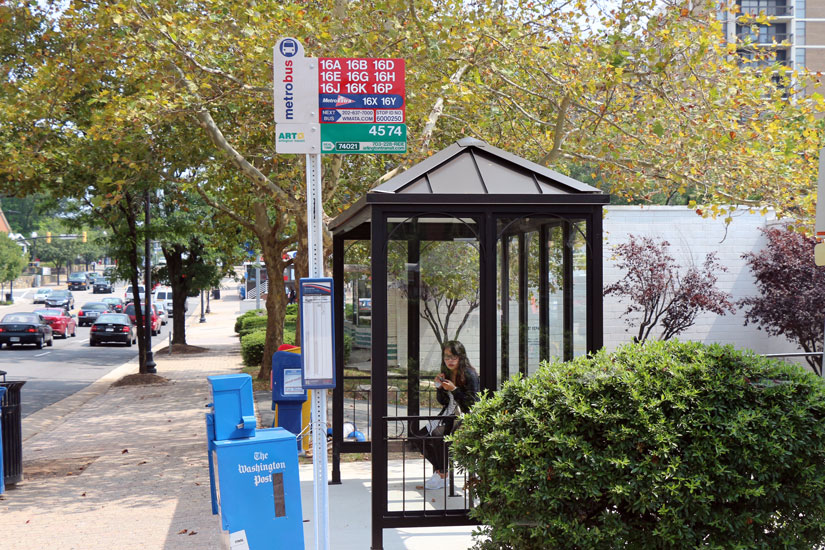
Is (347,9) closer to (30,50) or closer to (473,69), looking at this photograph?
(473,69)

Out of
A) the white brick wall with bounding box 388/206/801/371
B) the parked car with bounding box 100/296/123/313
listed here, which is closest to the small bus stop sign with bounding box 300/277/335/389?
the white brick wall with bounding box 388/206/801/371

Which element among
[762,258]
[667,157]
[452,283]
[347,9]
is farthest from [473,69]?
[762,258]

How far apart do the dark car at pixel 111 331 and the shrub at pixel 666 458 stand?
3334 cm

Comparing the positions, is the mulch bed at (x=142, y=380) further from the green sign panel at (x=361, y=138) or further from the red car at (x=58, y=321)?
the red car at (x=58, y=321)

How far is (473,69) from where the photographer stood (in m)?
11.9

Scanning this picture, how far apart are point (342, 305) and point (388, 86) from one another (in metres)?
4.77

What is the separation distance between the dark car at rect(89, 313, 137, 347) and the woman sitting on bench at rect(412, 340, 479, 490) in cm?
3097

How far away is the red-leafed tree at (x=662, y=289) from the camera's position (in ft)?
66.6

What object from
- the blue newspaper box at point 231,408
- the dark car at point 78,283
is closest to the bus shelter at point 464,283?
the blue newspaper box at point 231,408

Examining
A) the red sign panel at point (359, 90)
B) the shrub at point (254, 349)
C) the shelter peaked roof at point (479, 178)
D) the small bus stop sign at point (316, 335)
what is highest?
the red sign panel at point (359, 90)

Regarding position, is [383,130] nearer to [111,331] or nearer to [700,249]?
[700,249]

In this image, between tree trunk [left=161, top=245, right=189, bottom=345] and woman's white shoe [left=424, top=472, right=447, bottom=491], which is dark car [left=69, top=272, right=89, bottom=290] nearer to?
tree trunk [left=161, top=245, right=189, bottom=345]

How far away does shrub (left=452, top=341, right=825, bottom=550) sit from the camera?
4.25 metres

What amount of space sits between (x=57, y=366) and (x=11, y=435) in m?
18.8
